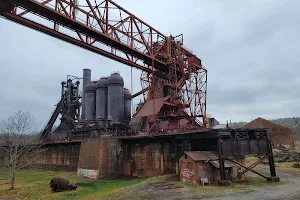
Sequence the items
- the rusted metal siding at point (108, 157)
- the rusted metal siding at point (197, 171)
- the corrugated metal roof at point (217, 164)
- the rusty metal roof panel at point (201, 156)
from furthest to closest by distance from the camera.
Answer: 1. the rusted metal siding at point (108, 157)
2. the corrugated metal roof at point (217, 164)
3. the rusty metal roof panel at point (201, 156)
4. the rusted metal siding at point (197, 171)

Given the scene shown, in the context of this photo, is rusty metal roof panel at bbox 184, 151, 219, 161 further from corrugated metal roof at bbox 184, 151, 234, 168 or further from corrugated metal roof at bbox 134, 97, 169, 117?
corrugated metal roof at bbox 134, 97, 169, 117

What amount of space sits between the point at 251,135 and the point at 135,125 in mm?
18678

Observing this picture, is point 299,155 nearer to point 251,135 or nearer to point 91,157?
point 251,135

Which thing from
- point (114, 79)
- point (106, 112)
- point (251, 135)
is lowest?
point (251, 135)

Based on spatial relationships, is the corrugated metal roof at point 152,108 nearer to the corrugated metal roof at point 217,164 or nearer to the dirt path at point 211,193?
the corrugated metal roof at point 217,164

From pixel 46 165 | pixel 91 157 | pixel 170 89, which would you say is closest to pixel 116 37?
pixel 170 89

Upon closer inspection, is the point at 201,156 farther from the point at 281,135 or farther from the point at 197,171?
the point at 281,135

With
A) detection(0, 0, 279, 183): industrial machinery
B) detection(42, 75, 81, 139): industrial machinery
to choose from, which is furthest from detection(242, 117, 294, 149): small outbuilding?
detection(42, 75, 81, 139): industrial machinery

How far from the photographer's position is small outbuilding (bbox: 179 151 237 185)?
18.9 metres

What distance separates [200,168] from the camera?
19062mm

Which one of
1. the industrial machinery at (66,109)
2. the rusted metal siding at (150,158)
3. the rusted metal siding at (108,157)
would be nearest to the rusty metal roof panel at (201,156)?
the rusted metal siding at (150,158)

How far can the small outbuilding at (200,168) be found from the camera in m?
18.9

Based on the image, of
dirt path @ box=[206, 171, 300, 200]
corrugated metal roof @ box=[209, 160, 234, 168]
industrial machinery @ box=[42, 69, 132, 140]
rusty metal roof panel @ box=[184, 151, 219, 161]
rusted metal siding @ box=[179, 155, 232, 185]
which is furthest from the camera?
industrial machinery @ box=[42, 69, 132, 140]

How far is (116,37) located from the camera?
2495 cm
